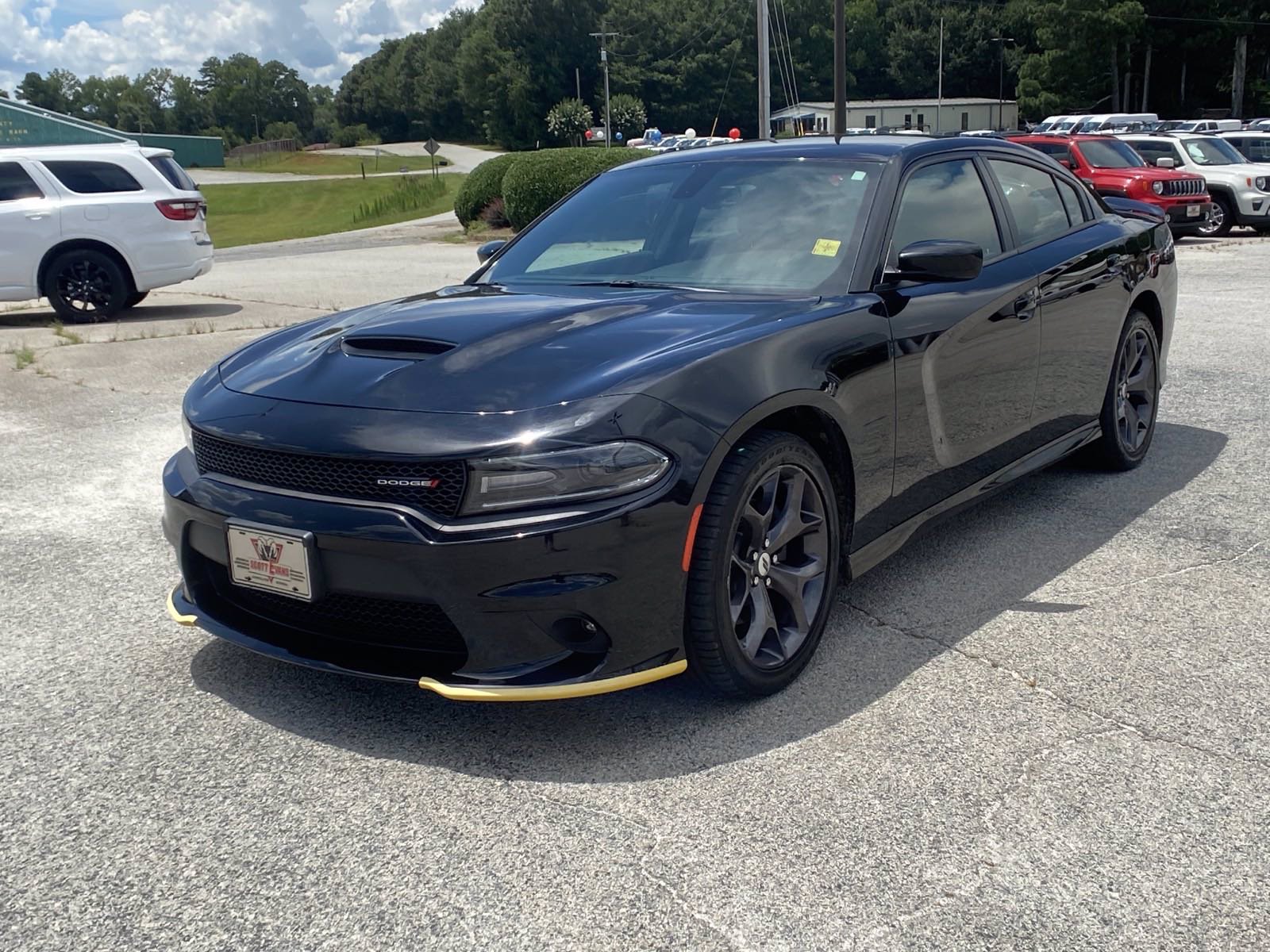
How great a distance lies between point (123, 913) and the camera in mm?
2492

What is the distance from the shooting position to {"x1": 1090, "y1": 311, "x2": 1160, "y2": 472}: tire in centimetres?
549

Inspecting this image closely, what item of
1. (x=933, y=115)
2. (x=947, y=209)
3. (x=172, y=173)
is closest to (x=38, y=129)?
(x=172, y=173)

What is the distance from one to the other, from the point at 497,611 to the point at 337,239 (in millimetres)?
27260

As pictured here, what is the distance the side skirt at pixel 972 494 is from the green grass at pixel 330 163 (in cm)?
6696

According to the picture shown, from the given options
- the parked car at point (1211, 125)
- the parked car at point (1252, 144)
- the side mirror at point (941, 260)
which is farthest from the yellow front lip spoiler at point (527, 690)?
the parked car at point (1211, 125)

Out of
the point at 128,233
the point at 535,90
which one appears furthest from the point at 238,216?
the point at 535,90

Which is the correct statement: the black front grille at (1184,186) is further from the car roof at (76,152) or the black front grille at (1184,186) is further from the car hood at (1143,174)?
the car roof at (76,152)

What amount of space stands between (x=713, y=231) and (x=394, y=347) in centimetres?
131

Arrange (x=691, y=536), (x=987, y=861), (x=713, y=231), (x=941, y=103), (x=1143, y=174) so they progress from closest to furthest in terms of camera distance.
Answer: (x=987, y=861) < (x=691, y=536) < (x=713, y=231) < (x=1143, y=174) < (x=941, y=103)

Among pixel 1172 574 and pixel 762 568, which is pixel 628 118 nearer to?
pixel 1172 574

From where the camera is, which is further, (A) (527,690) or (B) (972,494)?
(B) (972,494)

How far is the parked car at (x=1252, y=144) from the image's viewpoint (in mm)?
21375

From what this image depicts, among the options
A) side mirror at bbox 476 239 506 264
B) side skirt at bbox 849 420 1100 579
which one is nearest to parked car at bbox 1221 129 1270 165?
side skirt at bbox 849 420 1100 579

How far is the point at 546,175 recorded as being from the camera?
22.3 metres
